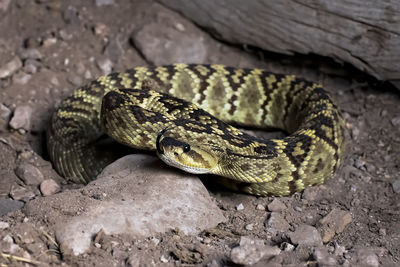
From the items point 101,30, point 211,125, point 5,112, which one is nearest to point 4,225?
point 211,125

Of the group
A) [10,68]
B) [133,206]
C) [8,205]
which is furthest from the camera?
[10,68]

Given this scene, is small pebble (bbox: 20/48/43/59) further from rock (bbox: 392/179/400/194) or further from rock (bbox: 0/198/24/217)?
rock (bbox: 392/179/400/194)

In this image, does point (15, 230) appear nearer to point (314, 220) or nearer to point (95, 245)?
point (95, 245)

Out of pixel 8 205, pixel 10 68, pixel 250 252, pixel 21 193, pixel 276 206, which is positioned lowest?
pixel 21 193

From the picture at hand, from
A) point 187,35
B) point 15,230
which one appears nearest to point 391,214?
point 15,230

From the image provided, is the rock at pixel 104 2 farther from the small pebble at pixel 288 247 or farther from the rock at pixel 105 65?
the small pebble at pixel 288 247

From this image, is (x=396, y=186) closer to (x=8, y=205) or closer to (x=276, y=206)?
(x=276, y=206)
